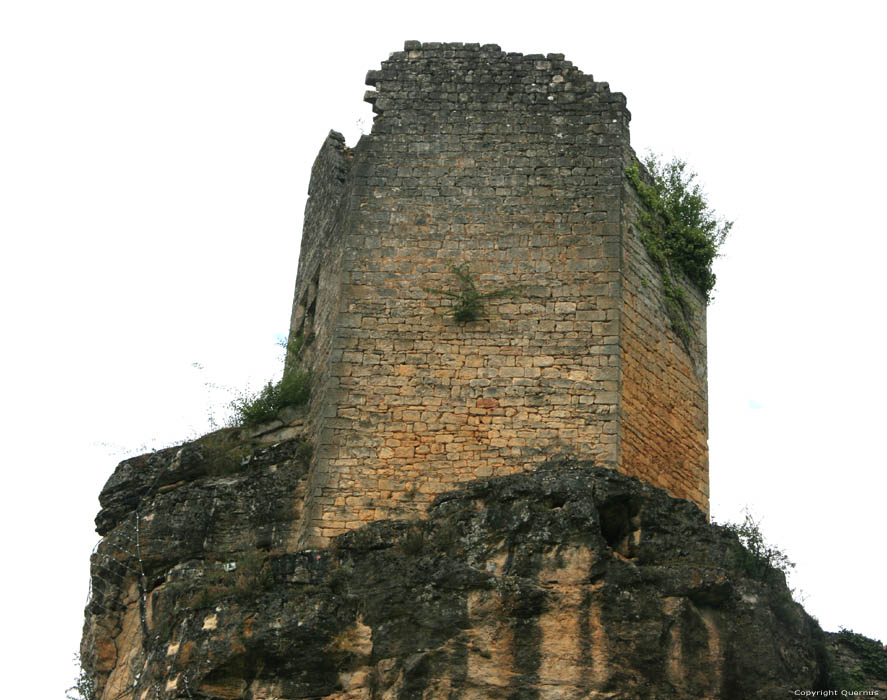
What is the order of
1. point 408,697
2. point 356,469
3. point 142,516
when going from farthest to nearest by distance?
point 142,516 → point 356,469 → point 408,697

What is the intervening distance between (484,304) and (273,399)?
8.59 feet

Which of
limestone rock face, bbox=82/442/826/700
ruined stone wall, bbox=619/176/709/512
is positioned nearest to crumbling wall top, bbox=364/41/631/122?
ruined stone wall, bbox=619/176/709/512

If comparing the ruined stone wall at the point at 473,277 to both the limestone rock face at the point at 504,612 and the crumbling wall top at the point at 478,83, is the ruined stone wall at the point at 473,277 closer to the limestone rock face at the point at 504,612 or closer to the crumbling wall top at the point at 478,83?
the crumbling wall top at the point at 478,83

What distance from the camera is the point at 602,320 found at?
15.4 metres

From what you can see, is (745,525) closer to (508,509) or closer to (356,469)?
(508,509)

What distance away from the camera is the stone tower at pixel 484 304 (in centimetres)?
1493

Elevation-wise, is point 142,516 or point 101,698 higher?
point 142,516

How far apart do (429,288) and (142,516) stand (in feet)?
12.5

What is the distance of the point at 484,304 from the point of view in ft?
51.2

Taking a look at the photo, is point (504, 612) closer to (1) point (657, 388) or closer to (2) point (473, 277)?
(1) point (657, 388)

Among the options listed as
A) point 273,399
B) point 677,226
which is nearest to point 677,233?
point 677,226

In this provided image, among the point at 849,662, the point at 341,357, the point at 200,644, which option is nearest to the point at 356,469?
the point at 341,357

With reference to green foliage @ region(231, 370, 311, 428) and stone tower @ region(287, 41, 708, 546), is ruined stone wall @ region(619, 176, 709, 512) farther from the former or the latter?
green foliage @ region(231, 370, 311, 428)

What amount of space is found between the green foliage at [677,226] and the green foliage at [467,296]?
73.4 inches
